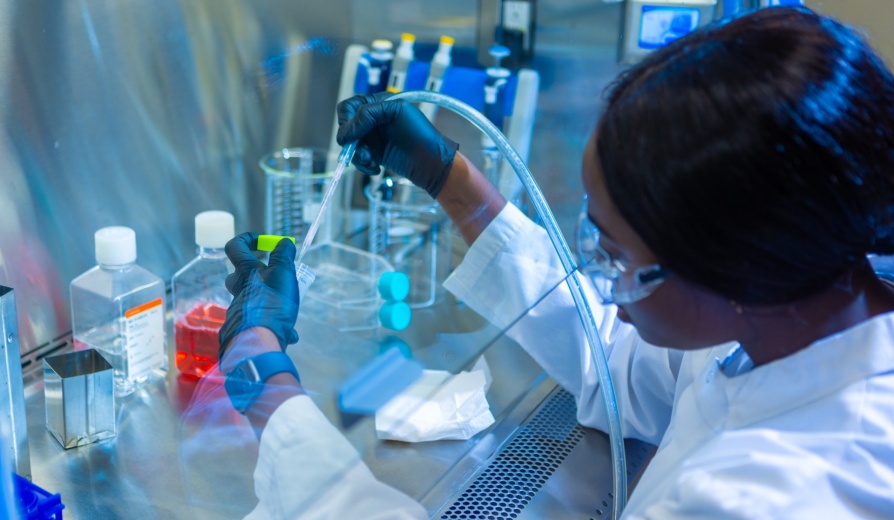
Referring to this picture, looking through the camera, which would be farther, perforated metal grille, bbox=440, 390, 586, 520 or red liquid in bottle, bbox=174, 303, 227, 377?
red liquid in bottle, bbox=174, 303, 227, 377

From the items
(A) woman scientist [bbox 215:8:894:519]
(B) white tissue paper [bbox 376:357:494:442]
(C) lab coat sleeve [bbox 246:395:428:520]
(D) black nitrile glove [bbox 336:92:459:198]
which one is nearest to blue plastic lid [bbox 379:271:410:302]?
(D) black nitrile glove [bbox 336:92:459:198]

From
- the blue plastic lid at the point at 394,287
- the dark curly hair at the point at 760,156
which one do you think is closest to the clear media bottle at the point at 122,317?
the blue plastic lid at the point at 394,287

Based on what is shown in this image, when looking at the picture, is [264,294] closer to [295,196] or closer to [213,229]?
[213,229]

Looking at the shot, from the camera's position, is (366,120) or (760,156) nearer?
(760,156)

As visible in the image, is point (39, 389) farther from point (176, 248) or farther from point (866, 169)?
point (866, 169)

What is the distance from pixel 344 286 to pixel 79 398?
57cm

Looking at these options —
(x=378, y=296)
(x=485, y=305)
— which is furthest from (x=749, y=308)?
(x=378, y=296)

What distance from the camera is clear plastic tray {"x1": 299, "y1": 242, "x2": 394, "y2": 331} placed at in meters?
1.41

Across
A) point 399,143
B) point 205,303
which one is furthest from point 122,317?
point 399,143

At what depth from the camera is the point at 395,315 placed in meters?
1.31

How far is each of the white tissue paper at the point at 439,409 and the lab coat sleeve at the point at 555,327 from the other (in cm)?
13

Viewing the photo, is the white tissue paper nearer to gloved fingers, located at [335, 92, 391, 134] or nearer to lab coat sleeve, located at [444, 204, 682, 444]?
lab coat sleeve, located at [444, 204, 682, 444]

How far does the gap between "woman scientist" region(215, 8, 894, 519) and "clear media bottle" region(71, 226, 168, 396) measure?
39cm

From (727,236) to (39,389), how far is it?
109 cm
